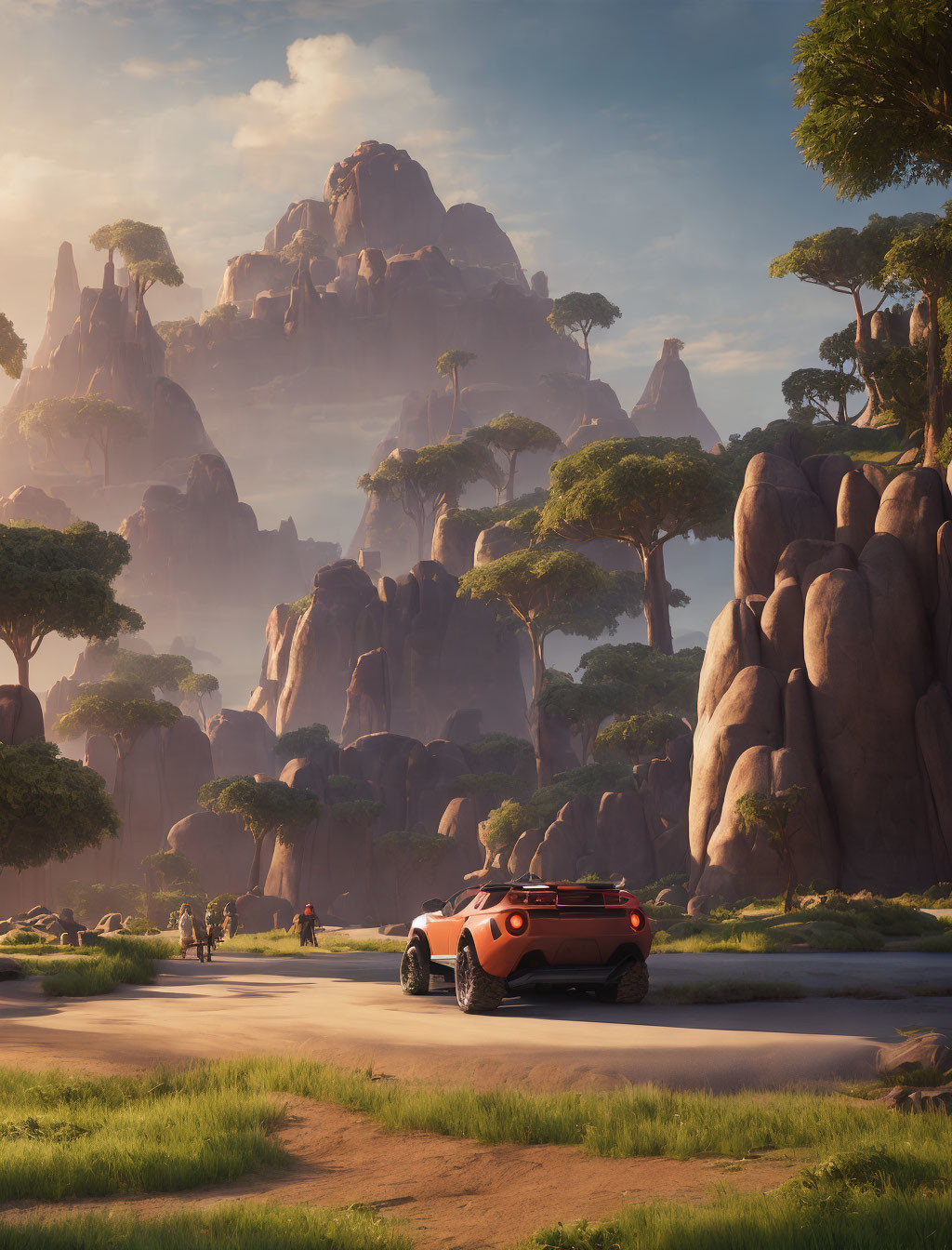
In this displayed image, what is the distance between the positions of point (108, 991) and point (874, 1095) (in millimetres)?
13590

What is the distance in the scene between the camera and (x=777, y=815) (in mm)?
32688

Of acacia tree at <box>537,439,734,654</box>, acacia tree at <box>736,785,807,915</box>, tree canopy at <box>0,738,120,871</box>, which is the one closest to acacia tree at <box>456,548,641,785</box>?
acacia tree at <box>537,439,734,654</box>

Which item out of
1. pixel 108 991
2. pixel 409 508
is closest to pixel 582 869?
pixel 108 991

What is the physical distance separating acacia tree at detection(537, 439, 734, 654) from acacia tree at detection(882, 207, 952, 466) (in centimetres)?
1343

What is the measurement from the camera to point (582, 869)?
51.6 m

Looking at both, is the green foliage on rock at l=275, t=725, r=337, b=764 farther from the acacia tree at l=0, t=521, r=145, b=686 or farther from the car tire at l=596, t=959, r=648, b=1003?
the car tire at l=596, t=959, r=648, b=1003

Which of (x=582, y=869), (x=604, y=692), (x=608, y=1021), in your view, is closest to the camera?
(x=608, y=1021)

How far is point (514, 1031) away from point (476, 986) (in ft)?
4.54

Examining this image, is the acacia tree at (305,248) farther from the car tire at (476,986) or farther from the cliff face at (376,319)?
the car tire at (476,986)

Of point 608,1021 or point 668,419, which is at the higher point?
point 668,419

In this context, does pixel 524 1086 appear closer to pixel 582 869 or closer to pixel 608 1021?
pixel 608 1021

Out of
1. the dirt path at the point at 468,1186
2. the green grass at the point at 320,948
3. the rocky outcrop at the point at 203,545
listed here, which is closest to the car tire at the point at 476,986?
the dirt path at the point at 468,1186

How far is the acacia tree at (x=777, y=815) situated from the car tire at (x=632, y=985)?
21.5 meters

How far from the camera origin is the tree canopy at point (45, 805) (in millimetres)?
31609
